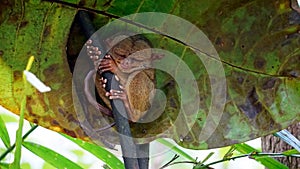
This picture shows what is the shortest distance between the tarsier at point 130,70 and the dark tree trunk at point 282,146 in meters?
0.76

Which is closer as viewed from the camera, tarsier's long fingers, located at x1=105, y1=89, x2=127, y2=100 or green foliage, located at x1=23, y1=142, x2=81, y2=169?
tarsier's long fingers, located at x1=105, y1=89, x2=127, y2=100

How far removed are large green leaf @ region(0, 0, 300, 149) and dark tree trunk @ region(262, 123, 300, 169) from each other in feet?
2.24

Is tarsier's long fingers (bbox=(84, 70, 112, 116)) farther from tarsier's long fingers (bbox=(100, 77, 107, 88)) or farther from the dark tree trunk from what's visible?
the dark tree trunk

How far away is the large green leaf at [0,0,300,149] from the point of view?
621mm

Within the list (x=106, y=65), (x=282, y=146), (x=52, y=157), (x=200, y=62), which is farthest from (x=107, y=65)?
(x=282, y=146)

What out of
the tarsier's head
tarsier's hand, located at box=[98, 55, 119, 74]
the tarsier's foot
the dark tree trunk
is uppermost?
the dark tree trunk

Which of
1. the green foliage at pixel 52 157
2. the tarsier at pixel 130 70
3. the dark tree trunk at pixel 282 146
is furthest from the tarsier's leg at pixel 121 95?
the dark tree trunk at pixel 282 146

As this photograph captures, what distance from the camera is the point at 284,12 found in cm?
62

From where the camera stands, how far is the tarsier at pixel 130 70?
0.60 meters

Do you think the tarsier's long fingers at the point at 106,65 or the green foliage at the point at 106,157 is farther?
the green foliage at the point at 106,157

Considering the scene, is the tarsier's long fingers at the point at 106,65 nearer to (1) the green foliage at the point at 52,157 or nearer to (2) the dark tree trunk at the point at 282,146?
(1) the green foliage at the point at 52,157

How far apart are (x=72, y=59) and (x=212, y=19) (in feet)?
0.58

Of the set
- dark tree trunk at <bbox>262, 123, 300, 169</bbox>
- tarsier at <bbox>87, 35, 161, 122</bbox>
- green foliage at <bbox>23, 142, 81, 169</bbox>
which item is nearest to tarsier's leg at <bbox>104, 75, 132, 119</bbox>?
tarsier at <bbox>87, 35, 161, 122</bbox>

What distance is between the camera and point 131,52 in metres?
0.62
